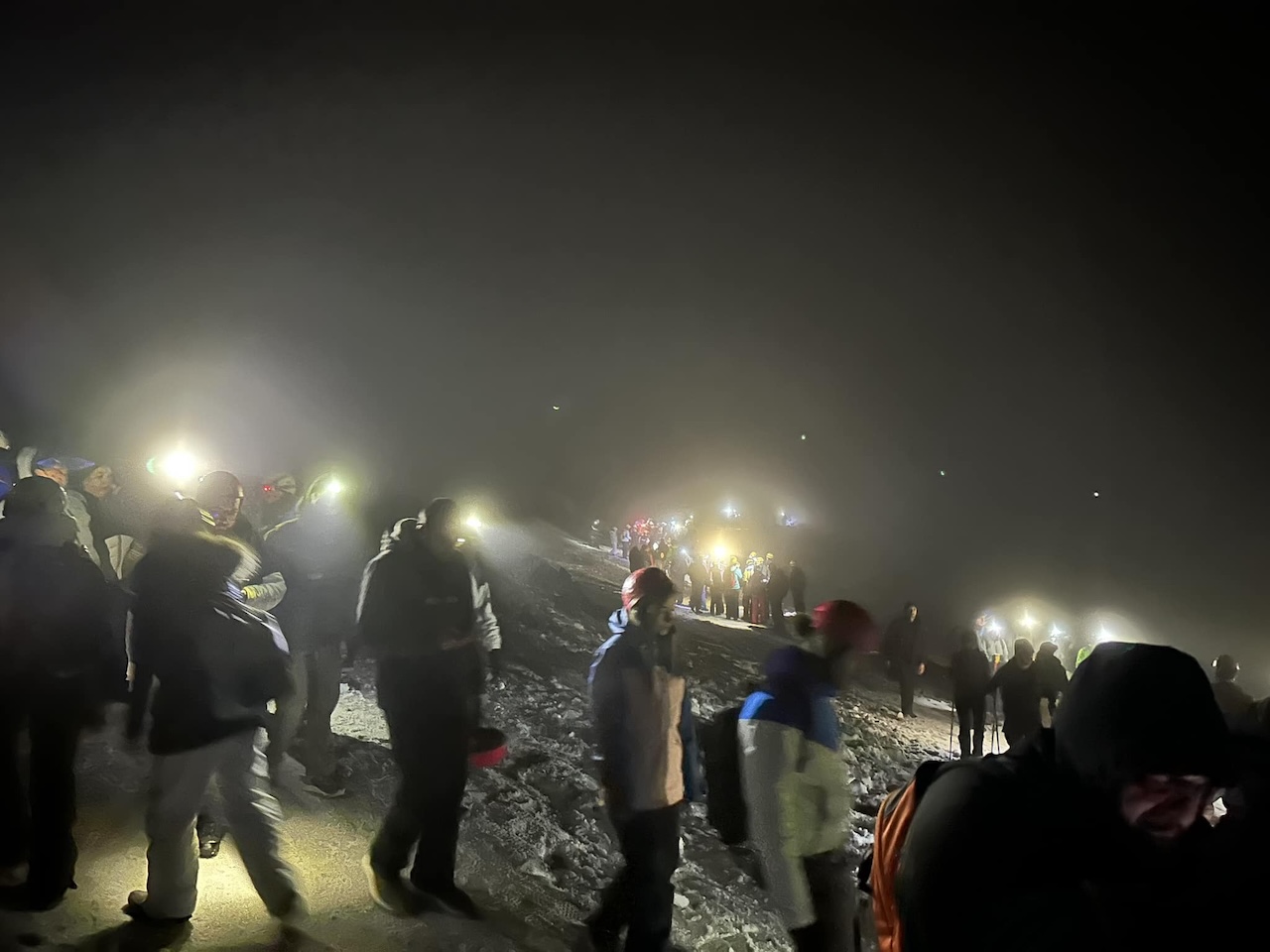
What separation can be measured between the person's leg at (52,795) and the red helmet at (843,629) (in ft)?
13.0

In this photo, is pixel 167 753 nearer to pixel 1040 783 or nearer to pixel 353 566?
pixel 353 566

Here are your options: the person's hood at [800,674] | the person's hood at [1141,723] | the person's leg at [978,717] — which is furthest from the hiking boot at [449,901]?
the person's leg at [978,717]

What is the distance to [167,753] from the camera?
332cm

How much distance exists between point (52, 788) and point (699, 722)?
613 centimetres

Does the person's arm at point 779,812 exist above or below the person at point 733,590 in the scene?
above

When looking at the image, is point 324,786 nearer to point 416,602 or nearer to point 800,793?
point 416,602

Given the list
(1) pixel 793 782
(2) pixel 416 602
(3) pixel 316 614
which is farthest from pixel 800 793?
(3) pixel 316 614

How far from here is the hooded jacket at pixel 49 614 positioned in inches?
141

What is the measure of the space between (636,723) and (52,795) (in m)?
3.08

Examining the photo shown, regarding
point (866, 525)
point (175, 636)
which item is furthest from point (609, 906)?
point (866, 525)

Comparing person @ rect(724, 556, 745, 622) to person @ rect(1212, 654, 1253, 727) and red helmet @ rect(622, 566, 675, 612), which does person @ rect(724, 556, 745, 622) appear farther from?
red helmet @ rect(622, 566, 675, 612)

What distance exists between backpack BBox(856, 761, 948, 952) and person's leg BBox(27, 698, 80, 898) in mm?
4065

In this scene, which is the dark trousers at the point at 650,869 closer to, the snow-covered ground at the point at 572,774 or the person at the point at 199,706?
the snow-covered ground at the point at 572,774

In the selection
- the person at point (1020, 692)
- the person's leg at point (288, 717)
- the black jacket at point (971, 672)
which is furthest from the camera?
the black jacket at point (971, 672)
